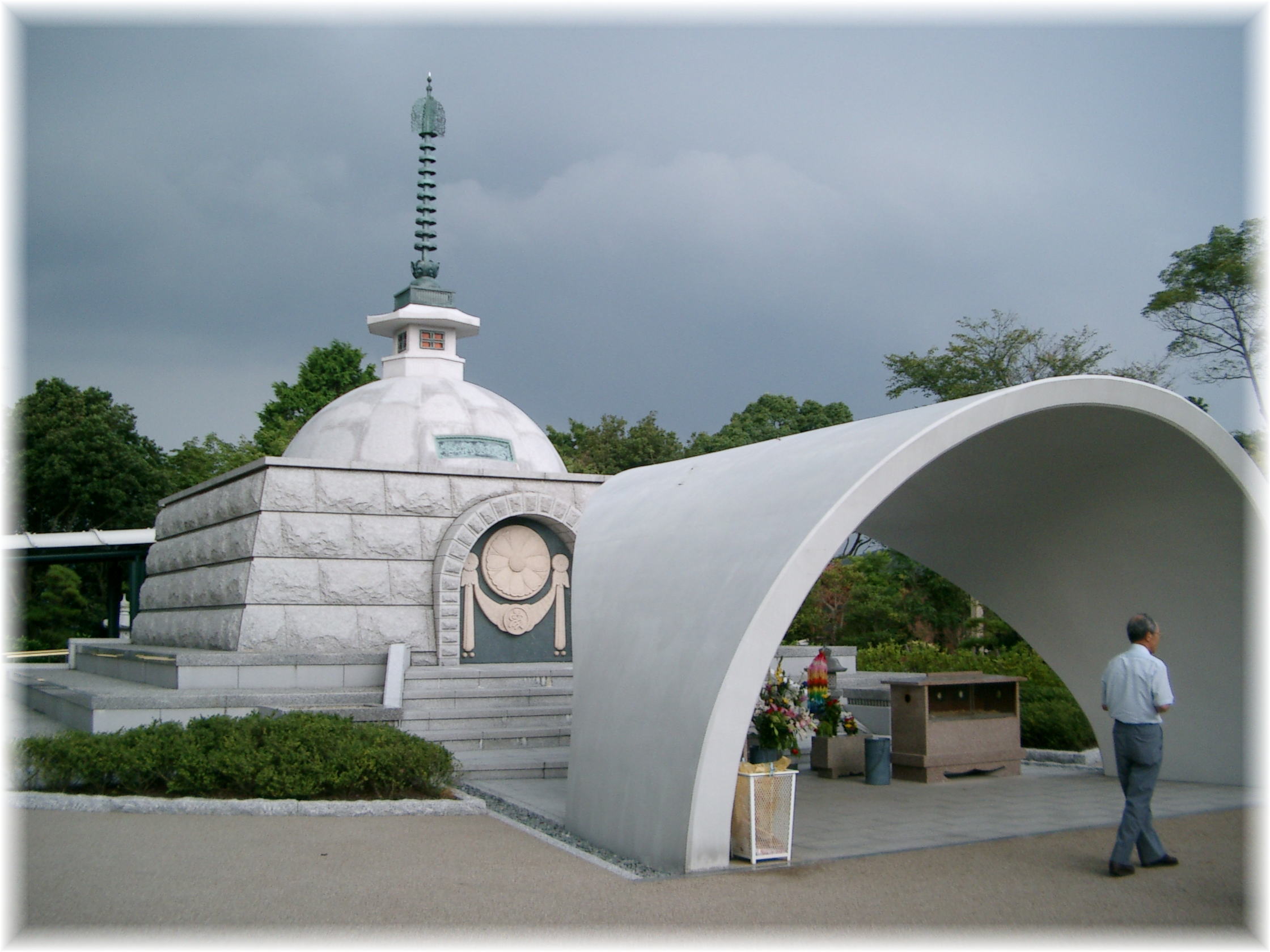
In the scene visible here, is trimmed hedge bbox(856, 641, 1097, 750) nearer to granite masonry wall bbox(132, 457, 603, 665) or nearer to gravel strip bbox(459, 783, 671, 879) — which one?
gravel strip bbox(459, 783, 671, 879)

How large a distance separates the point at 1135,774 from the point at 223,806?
22.4 feet

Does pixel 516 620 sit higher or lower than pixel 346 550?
lower

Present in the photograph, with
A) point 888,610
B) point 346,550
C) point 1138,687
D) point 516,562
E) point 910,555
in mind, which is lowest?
point 888,610

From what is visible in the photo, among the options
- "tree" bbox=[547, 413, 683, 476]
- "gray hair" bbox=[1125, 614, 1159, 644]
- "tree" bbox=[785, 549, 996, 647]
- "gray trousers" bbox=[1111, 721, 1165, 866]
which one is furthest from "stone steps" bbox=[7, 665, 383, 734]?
"tree" bbox=[547, 413, 683, 476]

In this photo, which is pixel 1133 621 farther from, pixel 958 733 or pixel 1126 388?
pixel 958 733

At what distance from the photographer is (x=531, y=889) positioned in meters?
6.39

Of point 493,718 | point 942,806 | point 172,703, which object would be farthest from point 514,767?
point 942,806

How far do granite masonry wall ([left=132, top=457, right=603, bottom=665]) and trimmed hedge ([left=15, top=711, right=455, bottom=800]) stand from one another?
4.57m

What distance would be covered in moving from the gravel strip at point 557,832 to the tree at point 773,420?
3145cm

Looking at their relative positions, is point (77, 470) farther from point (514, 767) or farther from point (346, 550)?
point (514, 767)

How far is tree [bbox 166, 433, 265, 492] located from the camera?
39250 mm

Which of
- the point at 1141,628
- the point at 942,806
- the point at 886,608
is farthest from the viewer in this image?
the point at 886,608

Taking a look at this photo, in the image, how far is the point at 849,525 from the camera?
6781mm

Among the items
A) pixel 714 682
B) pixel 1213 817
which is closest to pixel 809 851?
pixel 714 682
